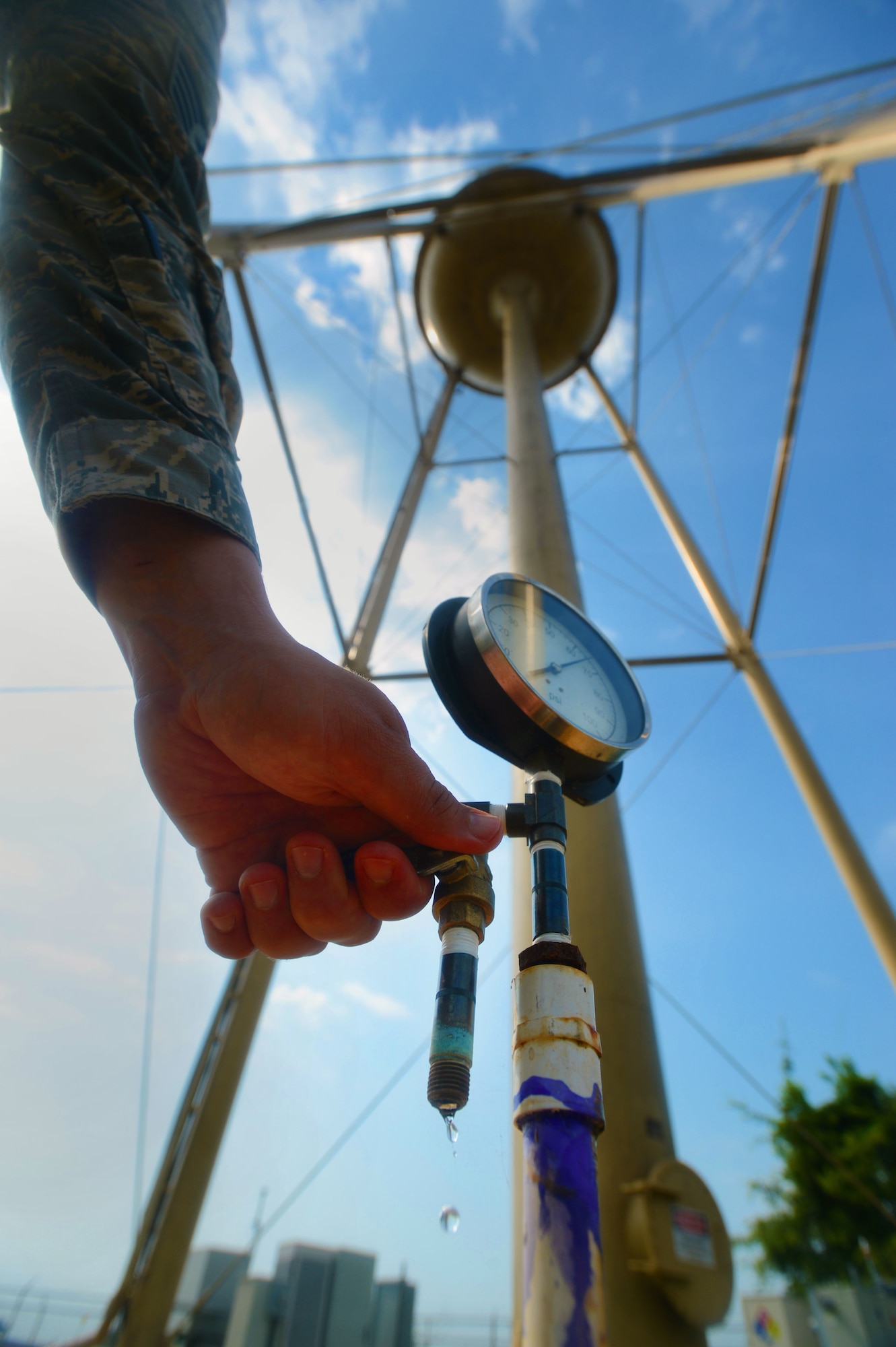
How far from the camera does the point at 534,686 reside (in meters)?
1.28

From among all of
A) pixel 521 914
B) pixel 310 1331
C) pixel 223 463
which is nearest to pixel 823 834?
pixel 521 914

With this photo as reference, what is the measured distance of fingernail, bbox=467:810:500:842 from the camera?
3.09ft

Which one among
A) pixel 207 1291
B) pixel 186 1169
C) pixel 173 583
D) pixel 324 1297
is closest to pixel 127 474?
pixel 173 583

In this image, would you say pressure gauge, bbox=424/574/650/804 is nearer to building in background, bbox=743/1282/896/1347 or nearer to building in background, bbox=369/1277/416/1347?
building in background, bbox=369/1277/416/1347

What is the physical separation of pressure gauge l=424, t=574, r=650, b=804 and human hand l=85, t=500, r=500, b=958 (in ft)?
1.07

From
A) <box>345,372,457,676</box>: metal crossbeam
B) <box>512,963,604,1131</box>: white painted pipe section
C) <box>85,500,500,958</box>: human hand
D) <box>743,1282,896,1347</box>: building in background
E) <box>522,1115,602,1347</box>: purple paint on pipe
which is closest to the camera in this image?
<box>522,1115,602,1347</box>: purple paint on pipe

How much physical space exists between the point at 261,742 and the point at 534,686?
523mm

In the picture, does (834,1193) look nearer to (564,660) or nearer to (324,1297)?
(324,1297)

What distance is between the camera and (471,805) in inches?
42.9

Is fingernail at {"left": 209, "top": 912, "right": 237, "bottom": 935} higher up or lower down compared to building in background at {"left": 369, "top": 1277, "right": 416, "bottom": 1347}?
higher up

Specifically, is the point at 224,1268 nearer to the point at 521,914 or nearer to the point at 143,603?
the point at 521,914

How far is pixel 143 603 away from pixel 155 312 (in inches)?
16.0

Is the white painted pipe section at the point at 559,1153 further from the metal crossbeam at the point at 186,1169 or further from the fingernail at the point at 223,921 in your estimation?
the metal crossbeam at the point at 186,1169

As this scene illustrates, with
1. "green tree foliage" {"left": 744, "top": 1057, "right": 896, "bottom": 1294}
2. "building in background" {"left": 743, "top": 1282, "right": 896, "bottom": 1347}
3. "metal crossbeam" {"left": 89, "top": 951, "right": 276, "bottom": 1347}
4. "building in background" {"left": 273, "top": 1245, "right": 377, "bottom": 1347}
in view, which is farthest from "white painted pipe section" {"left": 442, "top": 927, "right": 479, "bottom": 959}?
"green tree foliage" {"left": 744, "top": 1057, "right": 896, "bottom": 1294}
